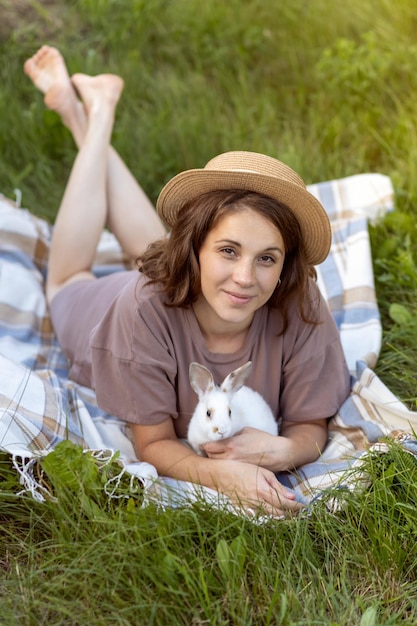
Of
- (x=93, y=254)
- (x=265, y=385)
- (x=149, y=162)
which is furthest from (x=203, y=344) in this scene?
(x=149, y=162)

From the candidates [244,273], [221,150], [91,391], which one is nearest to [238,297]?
[244,273]

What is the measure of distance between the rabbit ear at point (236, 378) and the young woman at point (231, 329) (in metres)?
0.16

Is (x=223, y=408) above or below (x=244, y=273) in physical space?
below

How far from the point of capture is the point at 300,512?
85.8 inches

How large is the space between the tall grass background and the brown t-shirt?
1.09ft

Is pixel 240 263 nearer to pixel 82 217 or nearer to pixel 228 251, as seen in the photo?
pixel 228 251

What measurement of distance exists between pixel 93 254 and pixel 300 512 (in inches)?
66.9

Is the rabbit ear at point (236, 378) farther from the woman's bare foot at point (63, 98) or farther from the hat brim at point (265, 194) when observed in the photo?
the woman's bare foot at point (63, 98)

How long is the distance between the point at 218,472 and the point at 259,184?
0.88 m

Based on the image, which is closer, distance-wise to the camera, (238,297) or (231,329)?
(238,297)

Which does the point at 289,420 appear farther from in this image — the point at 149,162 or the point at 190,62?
the point at 190,62

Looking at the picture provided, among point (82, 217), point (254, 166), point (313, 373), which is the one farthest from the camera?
point (82, 217)

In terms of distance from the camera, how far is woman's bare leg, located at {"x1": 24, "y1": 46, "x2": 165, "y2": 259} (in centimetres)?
351

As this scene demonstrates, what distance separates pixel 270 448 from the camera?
8.01 ft
